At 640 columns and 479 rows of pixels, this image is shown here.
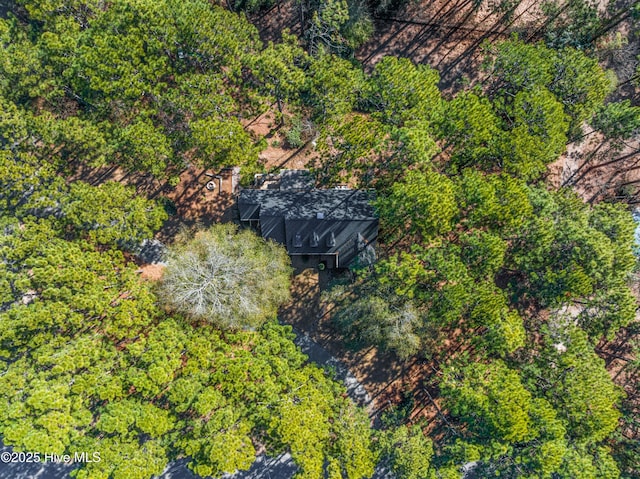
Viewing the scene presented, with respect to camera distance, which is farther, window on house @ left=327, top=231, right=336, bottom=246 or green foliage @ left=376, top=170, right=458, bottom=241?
window on house @ left=327, top=231, right=336, bottom=246

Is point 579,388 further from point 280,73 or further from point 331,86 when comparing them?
point 280,73

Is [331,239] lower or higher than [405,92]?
lower

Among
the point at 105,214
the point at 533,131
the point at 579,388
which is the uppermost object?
the point at 533,131

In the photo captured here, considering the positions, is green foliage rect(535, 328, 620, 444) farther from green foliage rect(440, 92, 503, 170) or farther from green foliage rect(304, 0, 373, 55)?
green foliage rect(304, 0, 373, 55)

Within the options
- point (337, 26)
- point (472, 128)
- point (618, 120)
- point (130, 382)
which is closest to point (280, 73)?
point (337, 26)

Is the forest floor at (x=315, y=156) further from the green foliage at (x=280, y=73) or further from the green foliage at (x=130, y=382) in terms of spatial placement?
the green foliage at (x=130, y=382)

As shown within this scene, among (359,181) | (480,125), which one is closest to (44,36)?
(359,181)

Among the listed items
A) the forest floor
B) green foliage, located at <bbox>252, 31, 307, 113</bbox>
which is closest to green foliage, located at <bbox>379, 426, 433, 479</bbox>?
the forest floor
